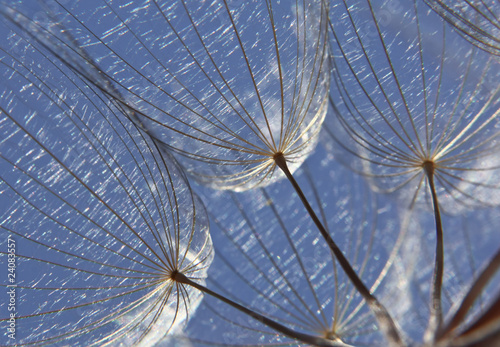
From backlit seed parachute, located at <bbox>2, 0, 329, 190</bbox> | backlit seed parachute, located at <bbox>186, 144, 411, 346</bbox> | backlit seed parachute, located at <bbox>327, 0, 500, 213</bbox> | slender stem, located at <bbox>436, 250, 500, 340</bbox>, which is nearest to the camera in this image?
slender stem, located at <bbox>436, 250, 500, 340</bbox>

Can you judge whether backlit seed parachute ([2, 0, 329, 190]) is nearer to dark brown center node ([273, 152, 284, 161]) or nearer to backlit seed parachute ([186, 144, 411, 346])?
dark brown center node ([273, 152, 284, 161])

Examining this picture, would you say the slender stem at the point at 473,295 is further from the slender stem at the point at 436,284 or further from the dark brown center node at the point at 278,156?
the dark brown center node at the point at 278,156

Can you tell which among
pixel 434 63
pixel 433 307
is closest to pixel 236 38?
pixel 434 63

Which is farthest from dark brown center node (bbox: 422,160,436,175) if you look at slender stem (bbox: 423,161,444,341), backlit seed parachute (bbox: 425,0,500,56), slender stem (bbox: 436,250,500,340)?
slender stem (bbox: 436,250,500,340)

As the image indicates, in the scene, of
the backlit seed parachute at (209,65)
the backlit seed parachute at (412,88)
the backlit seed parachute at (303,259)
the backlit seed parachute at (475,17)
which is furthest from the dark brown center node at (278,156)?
the backlit seed parachute at (475,17)

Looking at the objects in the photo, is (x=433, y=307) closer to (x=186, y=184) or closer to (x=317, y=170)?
(x=186, y=184)
